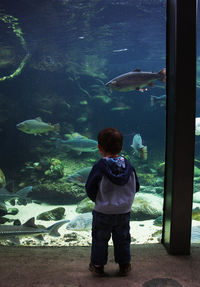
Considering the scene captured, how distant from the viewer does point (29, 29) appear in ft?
38.5

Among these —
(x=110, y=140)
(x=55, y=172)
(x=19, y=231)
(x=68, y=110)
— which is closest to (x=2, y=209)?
(x=19, y=231)

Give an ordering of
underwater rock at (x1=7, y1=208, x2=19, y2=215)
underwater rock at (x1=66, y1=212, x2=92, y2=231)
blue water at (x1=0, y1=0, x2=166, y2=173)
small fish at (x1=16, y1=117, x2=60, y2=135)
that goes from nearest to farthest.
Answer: underwater rock at (x1=66, y1=212, x2=92, y2=231) < underwater rock at (x1=7, y1=208, x2=19, y2=215) < small fish at (x1=16, y1=117, x2=60, y2=135) < blue water at (x1=0, y1=0, x2=166, y2=173)

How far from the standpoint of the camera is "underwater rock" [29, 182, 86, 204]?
262 inches

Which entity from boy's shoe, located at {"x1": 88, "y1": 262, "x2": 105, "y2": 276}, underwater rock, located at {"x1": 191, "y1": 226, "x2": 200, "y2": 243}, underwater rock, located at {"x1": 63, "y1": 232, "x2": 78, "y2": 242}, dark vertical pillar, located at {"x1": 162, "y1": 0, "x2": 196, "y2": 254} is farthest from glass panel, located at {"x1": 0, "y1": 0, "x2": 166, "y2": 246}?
boy's shoe, located at {"x1": 88, "y1": 262, "x2": 105, "y2": 276}

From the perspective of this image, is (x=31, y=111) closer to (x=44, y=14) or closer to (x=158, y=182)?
(x=44, y=14)

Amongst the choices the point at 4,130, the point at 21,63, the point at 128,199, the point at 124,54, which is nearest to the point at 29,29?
the point at 21,63

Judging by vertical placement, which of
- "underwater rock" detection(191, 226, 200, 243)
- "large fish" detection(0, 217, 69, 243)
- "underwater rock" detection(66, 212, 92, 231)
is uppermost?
"large fish" detection(0, 217, 69, 243)

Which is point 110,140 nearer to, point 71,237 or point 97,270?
point 97,270

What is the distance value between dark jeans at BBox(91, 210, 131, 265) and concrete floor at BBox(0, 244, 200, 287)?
0.17 m

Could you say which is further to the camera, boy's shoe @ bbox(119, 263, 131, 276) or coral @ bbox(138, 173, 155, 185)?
coral @ bbox(138, 173, 155, 185)

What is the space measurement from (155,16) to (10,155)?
9.39 metres

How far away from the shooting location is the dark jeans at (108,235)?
2045mm

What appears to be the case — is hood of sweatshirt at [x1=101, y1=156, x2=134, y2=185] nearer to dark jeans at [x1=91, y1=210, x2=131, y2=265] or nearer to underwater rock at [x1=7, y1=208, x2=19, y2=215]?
dark jeans at [x1=91, y1=210, x2=131, y2=265]

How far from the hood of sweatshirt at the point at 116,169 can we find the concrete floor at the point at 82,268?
2.84 ft
